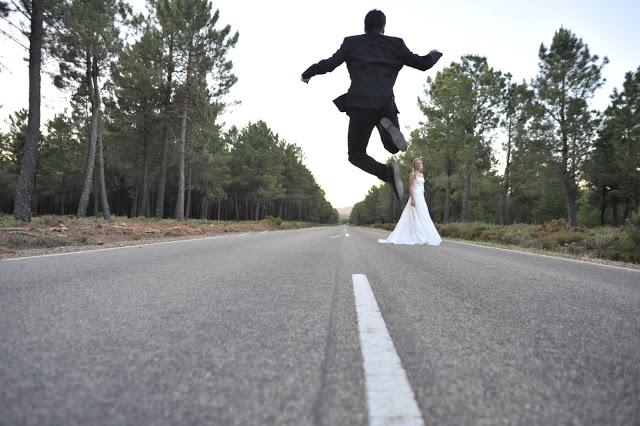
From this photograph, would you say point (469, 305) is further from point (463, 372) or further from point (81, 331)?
point (81, 331)

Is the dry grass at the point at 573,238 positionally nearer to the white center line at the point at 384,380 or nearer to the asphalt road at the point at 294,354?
the asphalt road at the point at 294,354

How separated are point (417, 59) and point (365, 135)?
113 centimetres

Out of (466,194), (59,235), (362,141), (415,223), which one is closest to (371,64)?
(362,141)

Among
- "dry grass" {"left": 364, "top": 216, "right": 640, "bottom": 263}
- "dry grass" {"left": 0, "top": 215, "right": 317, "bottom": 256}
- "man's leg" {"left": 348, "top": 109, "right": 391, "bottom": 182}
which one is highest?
"man's leg" {"left": 348, "top": 109, "right": 391, "bottom": 182}

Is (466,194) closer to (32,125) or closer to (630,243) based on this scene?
(630,243)

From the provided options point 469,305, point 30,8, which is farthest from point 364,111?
point 30,8

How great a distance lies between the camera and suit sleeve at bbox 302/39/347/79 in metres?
4.86

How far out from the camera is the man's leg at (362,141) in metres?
4.93

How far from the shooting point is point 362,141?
5.25 metres

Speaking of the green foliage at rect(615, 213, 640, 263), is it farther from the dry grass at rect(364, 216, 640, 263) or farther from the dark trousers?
the dark trousers

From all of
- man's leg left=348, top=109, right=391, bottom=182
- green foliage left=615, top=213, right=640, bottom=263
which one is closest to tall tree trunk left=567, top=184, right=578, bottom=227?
green foliage left=615, top=213, right=640, bottom=263

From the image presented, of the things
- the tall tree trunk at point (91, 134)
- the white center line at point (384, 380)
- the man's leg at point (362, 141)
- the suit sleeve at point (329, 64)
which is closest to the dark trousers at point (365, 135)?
the man's leg at point (362, 141)

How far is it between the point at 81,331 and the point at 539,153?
34.3m

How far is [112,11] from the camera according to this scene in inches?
630
